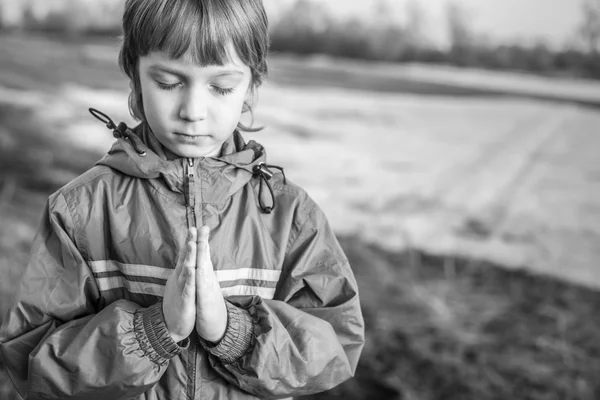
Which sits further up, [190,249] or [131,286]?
[190,249]

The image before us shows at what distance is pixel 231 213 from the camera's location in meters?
1.53

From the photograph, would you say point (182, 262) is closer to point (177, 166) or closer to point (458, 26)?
point (177, 166)

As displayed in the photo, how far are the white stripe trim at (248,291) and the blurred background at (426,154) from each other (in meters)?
2.16

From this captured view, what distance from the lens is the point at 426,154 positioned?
4.22 meters

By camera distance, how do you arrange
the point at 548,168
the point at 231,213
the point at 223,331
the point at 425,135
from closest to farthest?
the point at 223,331 < the point at 231,213 < the point at 548,168 < the point at 425,135

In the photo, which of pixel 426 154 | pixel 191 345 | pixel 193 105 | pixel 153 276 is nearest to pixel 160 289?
pixel 153 276

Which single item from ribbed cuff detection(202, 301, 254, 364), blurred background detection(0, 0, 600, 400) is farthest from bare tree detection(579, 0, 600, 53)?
ribbed cuff detection(202, 301, 254, 364)

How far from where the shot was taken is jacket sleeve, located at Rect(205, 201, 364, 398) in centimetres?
144

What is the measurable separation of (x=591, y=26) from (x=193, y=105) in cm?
339

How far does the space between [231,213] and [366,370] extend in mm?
2387


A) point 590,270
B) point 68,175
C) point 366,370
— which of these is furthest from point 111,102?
point 590,270

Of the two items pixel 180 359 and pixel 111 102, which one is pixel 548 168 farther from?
pixel 180 359

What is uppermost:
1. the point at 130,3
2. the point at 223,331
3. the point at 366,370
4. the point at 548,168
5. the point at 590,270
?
the point at 130,3

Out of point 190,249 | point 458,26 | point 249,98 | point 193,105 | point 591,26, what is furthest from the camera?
point 458,26
